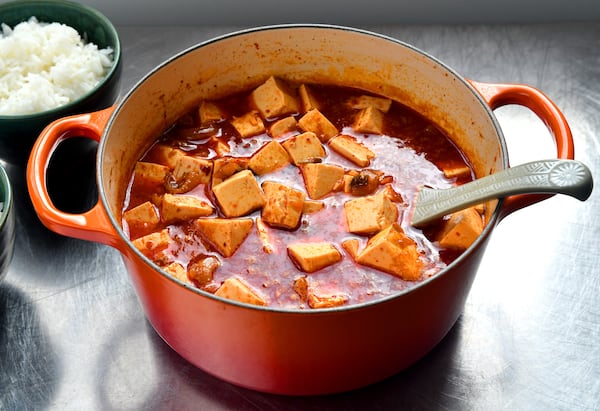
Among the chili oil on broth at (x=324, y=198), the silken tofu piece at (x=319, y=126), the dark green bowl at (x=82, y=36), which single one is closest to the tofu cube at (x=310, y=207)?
the chili oil on broth at (x=324, y=198)

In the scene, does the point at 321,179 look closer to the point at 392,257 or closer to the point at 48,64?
the point at 392,257

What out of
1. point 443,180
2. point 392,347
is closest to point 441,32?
point 443,180

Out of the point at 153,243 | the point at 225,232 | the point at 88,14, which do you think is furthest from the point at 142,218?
the point at 88,14

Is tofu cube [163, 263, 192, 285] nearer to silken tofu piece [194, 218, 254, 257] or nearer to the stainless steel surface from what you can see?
silken tofu piece [194, 218, 254, 257]

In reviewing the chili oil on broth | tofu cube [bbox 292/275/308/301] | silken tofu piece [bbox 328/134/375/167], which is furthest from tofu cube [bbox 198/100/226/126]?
tofu cube [bbox 292/275/308/301]

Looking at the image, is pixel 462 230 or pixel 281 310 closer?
pixel 281 310

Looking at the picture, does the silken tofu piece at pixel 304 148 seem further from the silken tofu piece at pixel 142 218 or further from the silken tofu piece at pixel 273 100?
the silken tofu piece at pixel 142 218
